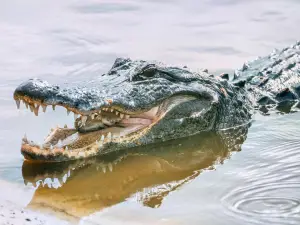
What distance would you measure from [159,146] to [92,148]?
0.76 metres

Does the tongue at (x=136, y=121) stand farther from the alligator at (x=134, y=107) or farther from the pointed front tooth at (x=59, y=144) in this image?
the pointed front tooth at (x=59, y=144)

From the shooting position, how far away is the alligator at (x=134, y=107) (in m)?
5.58

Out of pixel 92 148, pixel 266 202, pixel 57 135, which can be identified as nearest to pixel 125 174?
pixel 92 148

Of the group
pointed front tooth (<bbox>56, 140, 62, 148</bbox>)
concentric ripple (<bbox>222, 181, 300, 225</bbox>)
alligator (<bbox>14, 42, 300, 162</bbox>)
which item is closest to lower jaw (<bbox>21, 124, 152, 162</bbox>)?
alligator (<bbox>14, 42, 300, 162</bbox>)

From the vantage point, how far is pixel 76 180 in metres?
5.33

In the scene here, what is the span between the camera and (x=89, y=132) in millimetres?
6062

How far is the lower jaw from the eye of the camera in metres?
5.58

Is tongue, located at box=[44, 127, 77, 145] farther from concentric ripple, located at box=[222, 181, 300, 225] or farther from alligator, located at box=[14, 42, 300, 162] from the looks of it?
concentric ripple, located at box=[222, 181, 300, 225]

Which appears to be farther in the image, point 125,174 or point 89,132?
point 89,132


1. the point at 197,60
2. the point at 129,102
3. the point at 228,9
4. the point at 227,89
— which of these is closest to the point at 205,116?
the point at 227,89

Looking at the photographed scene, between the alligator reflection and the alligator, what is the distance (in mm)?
131

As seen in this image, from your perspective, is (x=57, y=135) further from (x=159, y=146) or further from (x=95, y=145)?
(x=159, y=146)

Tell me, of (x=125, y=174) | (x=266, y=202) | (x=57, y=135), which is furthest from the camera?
(x=57, y=135)

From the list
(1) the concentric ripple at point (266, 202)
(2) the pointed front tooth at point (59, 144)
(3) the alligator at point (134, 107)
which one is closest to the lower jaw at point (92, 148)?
(3) the alligator at point (134, 107)
